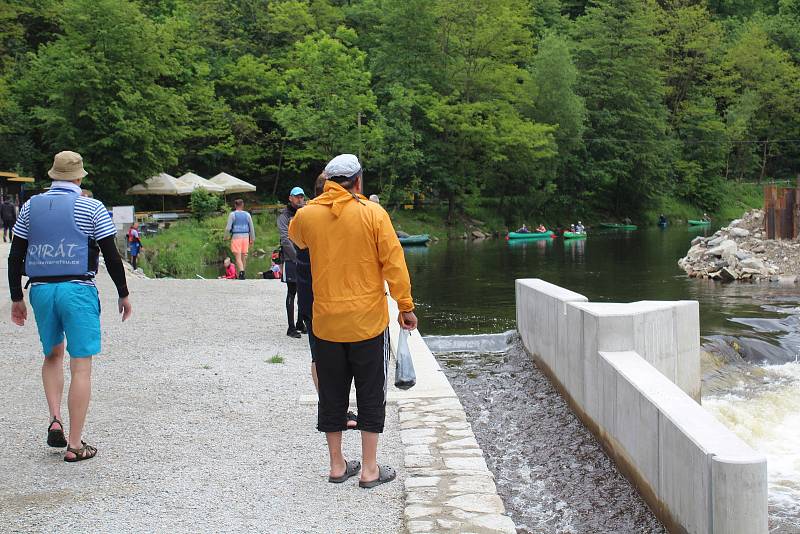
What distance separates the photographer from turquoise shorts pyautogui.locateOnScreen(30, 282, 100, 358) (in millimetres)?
5586

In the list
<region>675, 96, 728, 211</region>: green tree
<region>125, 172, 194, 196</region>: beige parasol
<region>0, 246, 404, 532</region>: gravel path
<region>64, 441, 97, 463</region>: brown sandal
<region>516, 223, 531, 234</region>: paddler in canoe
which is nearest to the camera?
<region>0, 246, 404, 532</region>: gravel path

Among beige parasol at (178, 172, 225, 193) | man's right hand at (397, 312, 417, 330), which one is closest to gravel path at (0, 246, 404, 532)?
man's right hand at (397, 312, 417, 330)

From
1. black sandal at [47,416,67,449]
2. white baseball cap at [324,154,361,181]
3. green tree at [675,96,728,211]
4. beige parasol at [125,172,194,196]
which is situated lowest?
black sandal at [47,416,67,449]

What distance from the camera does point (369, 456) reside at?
5258 millimetres

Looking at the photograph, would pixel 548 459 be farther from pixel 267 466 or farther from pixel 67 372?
pixel 67 372

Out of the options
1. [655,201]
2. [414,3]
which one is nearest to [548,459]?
[414,3]

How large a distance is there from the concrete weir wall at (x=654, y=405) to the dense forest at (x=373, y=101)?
3815 centimetres

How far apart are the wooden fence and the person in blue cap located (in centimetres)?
1976

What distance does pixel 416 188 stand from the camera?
5650 cm

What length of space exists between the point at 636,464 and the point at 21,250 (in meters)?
4.31

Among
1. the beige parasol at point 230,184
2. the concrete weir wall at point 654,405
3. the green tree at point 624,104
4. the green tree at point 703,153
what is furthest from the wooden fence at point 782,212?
the green tree at point 703,153

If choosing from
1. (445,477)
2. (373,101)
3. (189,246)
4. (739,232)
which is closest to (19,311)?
(445,477)

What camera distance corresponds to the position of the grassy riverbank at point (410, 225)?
30.8 meters

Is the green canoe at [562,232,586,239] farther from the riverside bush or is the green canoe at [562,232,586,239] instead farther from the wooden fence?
the wooden fence
